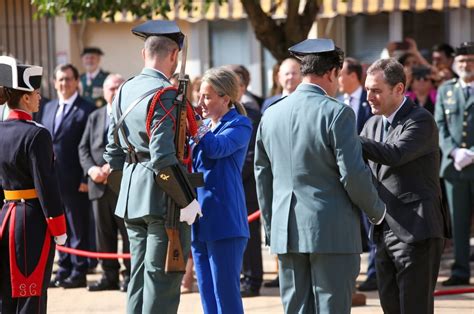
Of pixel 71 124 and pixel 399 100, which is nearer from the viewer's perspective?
pixel 399 100

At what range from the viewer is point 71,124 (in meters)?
10.1

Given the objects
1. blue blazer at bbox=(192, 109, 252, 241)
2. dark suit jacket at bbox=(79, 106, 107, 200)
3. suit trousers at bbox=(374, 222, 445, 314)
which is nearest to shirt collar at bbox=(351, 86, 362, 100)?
dark suit jacket at bbox=(79, 106, 107, 200)

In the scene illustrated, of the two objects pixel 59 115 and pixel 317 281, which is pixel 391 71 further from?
pixel 59 115

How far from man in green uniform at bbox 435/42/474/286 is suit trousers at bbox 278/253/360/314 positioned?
3.85 m

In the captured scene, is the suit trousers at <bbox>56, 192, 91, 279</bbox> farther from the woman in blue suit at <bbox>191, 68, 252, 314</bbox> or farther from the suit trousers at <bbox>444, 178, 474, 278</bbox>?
the suit trousers at <bbox>444, 178, 474, 278</bbox>

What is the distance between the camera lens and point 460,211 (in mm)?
9594

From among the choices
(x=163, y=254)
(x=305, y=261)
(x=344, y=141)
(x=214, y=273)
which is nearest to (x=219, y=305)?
(x=214, y=273)

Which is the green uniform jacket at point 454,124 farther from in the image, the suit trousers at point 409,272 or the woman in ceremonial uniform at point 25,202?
the woman in ceremonial uniform at point 25,202

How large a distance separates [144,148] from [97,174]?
130 inches

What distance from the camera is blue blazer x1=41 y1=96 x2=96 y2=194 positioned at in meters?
10.0

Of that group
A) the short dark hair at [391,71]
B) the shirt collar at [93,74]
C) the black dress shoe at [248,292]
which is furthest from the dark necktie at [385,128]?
the shirt collar at [93,74]

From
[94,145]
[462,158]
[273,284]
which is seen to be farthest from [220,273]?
[462,158]

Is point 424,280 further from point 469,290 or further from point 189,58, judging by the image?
point 189,58

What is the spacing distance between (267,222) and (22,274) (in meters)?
1.59
